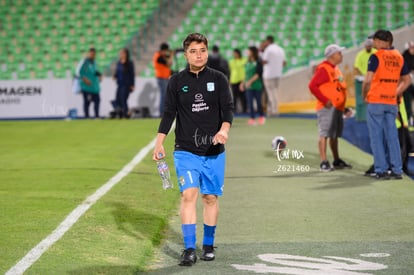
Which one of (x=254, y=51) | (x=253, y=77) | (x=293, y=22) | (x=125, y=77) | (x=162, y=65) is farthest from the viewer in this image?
(x=293, y=22)

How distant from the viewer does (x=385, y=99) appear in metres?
13.0

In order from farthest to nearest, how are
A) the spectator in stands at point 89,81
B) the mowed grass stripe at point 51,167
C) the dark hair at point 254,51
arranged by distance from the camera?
the spectator in stands at point 89,81 → the dark hair at point 254,51 → the mowed grass stripe at point 51,167

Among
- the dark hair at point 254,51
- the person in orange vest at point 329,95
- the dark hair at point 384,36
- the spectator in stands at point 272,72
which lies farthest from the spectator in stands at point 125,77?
the dark hair at point 384,36

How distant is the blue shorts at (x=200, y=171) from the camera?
766 centimetres

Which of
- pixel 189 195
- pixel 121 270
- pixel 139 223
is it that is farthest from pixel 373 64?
pixel 121 270

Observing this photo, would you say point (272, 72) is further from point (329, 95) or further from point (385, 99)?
point (385, 99)

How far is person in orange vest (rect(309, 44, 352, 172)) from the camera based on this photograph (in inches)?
560

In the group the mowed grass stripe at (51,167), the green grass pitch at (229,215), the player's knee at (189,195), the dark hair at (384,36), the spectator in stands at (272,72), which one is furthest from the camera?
the spectator in stands at (272,72)

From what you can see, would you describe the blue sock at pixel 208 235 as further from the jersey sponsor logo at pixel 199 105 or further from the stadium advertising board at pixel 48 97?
the stadium advertising board at pixel 48 97

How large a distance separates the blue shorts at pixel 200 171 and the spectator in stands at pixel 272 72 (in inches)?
788

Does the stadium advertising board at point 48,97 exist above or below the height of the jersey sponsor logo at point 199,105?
below

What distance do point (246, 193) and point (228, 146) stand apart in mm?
6676

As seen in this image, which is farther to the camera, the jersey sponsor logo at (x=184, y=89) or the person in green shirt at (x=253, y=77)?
the person in green shirt at (x=253, y=77)

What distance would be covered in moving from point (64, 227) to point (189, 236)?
1862mm
